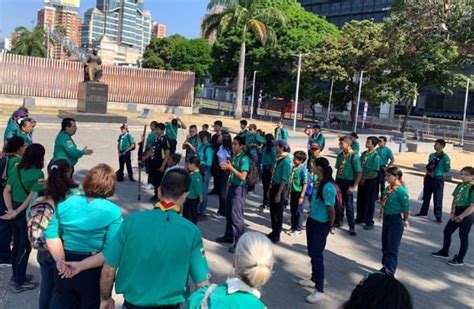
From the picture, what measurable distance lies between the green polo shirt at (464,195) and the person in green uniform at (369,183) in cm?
208

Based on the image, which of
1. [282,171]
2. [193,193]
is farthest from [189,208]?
[282,171]

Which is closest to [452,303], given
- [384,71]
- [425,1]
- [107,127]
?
[425,1]

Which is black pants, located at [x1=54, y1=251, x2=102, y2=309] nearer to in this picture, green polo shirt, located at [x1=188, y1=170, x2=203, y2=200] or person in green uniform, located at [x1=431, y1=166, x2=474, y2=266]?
green polo shirt, located at [x1=188, y1=170, x2=203, y2=200]

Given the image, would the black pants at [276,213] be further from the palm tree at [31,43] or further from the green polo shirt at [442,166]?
the palm tree at [31,43]

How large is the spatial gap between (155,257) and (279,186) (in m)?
5.21

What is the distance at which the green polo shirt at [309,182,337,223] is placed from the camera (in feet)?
19.7

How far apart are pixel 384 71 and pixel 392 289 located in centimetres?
3867

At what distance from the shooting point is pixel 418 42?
1708cm

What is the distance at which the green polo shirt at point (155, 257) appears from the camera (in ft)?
10.2

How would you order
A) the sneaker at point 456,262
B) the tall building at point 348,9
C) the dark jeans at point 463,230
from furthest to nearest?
the tall building at point 348,9, the sneaker at point 456,262, the dark jeans at point 463,230

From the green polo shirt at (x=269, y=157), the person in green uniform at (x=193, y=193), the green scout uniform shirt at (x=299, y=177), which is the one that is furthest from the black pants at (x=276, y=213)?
the green polo shirt at (x=269, y=157)

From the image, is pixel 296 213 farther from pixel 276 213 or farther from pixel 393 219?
pixel 393 219

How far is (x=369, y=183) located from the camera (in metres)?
9.87

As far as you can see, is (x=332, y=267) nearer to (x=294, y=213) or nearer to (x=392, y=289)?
(x=294, y=213)
